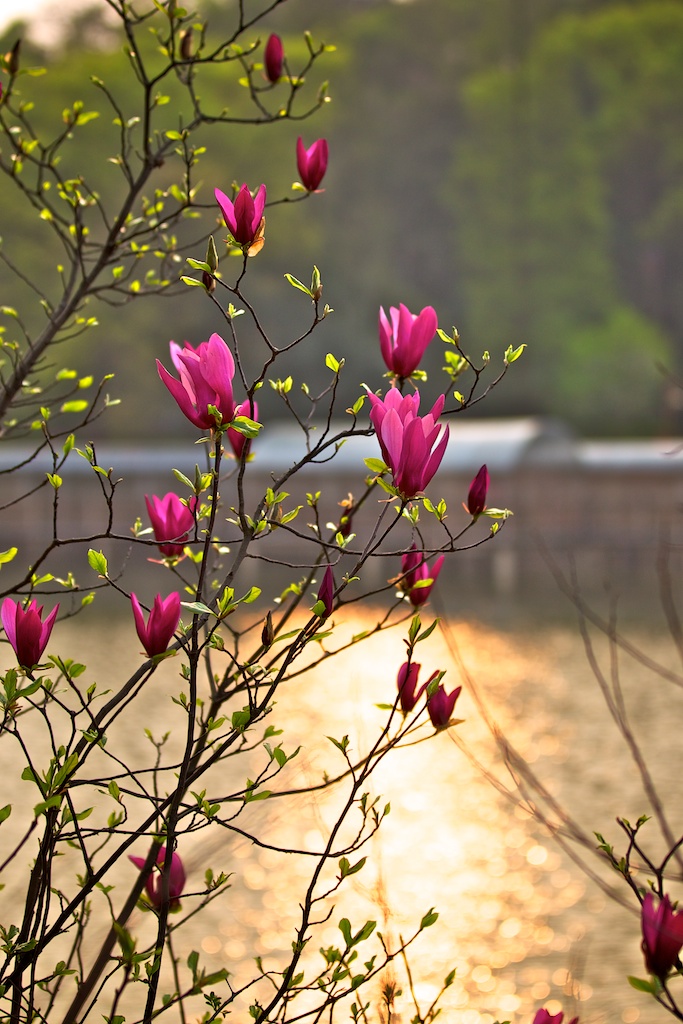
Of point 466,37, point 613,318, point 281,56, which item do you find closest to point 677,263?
point 613,318

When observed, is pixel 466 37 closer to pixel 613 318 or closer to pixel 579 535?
pixel 613 318

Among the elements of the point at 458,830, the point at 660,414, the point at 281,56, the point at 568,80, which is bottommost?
the point at 660,414

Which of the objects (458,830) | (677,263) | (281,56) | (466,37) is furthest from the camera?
(466,37)

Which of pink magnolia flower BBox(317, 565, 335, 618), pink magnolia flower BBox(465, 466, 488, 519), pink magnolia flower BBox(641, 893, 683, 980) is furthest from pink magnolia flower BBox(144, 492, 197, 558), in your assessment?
pink magnolia flower BBox(641, 893, 683, 980)

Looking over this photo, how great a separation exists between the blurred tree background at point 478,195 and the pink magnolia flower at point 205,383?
21971 mm

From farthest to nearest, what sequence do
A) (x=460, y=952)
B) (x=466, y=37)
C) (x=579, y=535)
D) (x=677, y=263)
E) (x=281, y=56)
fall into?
(x=466, y=37) → (x=677, y=263) → (x=579, y=535) → (x=460, y=952) → (x=281, y=56)

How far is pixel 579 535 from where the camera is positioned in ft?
45.3

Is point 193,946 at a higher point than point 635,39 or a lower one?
lower

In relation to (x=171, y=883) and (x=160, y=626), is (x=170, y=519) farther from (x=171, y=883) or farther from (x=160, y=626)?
(x=171, y=883)

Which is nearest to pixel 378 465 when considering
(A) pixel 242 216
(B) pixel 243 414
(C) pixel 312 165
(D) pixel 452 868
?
(B) pixel 243 414

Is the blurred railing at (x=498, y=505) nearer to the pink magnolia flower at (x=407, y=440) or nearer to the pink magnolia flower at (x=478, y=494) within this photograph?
the pink magnolia flower at (x=478, y=494)

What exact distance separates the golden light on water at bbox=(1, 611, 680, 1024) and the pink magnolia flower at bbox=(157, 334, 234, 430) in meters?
1.91

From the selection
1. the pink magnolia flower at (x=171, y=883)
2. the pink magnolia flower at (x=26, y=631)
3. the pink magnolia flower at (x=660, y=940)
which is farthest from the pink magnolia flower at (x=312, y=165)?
the pink magnolia flower at (x=660, y=940)

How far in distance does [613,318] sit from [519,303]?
189 cm
